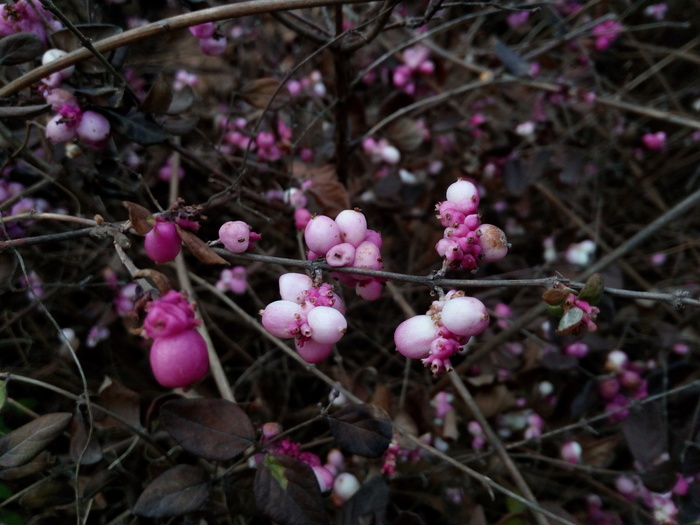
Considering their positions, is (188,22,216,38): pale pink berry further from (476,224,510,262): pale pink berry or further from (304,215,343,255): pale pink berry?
(476,224,510,262): pale pink berry

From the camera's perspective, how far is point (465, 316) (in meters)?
0.63

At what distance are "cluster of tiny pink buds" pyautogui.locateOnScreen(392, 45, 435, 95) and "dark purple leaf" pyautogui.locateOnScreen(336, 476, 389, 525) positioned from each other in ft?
3.88

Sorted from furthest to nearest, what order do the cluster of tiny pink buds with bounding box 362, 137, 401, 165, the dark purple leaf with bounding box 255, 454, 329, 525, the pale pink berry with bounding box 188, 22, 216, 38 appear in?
the cluster of tiny pink buds with bounding box 362, 137, 401, 165
the pale pink berry with bounding box 188, 22, 216, 38
the dark purple leaf with bounding box 255, 454, 329, 525

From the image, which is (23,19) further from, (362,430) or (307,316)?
(362,430)

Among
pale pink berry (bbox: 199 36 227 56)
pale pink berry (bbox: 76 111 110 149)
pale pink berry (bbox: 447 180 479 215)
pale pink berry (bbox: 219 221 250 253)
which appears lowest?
pale pink berry (bbox: 447 180 479 215)

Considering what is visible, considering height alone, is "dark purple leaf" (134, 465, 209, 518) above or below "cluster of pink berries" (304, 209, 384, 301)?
below

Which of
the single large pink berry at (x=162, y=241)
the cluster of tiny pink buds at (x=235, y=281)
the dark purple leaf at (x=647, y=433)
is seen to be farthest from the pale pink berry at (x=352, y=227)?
the dark purple leaf at (x=647, y=433)

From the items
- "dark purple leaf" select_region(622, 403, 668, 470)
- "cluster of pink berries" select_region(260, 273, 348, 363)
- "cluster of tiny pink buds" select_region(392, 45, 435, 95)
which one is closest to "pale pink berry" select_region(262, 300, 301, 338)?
"cluster of pink berries" select_region(260, 273, 348, 363)

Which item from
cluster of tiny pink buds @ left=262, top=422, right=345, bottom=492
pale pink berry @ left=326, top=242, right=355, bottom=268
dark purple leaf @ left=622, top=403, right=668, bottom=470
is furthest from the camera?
dark purple leaf @ left=622, top=403, right=668, bottom=470

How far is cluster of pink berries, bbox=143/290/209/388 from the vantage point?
1.94 feet

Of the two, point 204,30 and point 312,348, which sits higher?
point 204,30

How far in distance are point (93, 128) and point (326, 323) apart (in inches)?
24.2

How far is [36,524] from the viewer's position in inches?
38.4

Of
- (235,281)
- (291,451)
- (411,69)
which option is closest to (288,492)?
(291,451)
